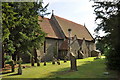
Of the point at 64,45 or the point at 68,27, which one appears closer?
the point at 64,45

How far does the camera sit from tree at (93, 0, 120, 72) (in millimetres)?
11632

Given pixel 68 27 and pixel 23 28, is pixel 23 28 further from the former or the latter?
pixel 68 27

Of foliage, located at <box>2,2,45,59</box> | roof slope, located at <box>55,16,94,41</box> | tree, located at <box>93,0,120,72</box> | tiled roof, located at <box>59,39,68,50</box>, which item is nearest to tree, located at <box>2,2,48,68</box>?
foliage, located at <box>2,2,45,59</box>

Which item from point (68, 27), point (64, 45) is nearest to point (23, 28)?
point (64, 45)

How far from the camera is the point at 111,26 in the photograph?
1172 cm

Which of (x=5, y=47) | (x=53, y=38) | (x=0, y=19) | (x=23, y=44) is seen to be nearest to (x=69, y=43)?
(x=53, y=38)

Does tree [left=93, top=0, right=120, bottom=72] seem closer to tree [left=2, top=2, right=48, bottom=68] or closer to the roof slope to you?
tree [left=2, top=2, right=48, bottom=68]

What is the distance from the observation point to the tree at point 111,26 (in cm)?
1163

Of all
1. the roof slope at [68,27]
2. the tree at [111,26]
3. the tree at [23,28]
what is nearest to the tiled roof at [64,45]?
the roof slope at [68,27]

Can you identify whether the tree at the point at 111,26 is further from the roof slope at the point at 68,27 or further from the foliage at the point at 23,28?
the roof slope at the point at 68,27

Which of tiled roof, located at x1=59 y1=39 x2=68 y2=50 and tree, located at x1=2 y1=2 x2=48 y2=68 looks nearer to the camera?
tree, located at x1=2 y1=2 x2=48 y2=68

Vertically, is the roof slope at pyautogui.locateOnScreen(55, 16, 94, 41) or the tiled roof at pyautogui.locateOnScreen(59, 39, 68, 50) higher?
the roof slope at pyautogui.locateOnScreen(55, 16, 94, 41)

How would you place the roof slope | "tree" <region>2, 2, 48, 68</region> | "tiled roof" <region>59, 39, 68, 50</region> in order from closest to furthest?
"tree" <region>2, 2, 48, 68</region>
"tiled roof" <region>59, 39, 68, 50</region>
the roof slope

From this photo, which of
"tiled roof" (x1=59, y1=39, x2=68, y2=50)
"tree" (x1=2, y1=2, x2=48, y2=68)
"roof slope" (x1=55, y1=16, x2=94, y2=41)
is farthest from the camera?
"roof slope" (x1=55, y1=16, x2=94, y2=41)
